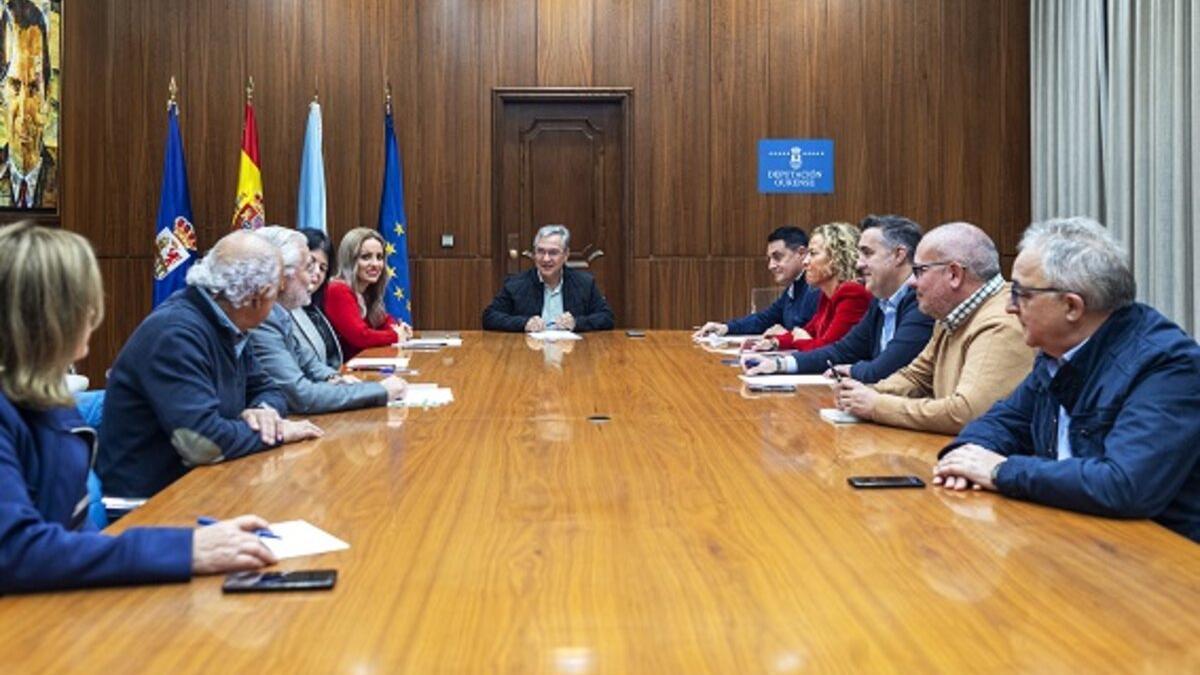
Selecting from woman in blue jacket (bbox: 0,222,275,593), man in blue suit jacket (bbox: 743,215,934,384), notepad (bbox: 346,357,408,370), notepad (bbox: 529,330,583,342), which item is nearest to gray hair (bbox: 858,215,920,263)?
man in blue suit jacket (bbox: 743,215,934,384)

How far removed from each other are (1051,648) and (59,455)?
1.60 metres

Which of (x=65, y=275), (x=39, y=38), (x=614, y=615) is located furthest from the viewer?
(x=39, y=38)

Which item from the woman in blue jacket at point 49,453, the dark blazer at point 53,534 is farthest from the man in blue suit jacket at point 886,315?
the dark blazer at point 53,534

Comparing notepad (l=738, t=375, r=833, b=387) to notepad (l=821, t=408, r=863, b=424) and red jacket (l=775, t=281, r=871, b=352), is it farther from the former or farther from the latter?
red jacket (l=775, t=281, r=871, b=352)

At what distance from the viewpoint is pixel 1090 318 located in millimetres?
2758

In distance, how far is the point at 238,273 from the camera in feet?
11.0

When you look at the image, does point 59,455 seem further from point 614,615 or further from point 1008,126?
point 1008,126

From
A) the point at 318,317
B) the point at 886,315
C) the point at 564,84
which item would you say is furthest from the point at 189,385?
the point at 564,84

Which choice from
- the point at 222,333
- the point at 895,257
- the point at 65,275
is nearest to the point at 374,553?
the point at 65,275

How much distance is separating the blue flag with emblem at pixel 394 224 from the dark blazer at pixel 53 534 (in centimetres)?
687

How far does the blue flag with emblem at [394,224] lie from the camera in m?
9.06

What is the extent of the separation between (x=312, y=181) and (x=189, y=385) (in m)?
6.25

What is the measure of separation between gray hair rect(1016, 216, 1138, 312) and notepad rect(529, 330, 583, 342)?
14.8 feet

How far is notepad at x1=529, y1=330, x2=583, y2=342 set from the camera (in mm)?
7223
